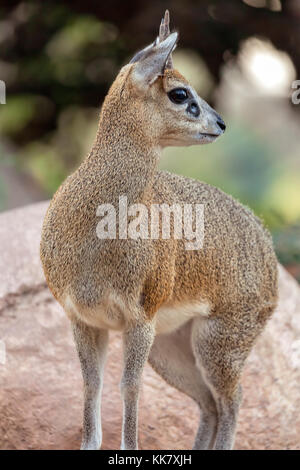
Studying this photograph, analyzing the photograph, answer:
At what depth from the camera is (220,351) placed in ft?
16.6

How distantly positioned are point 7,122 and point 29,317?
787 cm

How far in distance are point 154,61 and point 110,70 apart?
8.65 meters

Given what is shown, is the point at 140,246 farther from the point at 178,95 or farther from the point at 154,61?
the point at 154,61

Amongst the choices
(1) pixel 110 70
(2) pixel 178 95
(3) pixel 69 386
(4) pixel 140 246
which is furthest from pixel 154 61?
(1) pixel 110 70

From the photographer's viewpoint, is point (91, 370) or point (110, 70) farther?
point (110, 70)

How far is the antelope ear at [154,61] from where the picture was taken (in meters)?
4.04

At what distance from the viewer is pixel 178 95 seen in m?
4.22

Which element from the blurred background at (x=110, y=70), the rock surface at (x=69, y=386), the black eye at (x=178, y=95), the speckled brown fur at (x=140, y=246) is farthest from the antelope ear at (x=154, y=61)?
the blurred background at (x=110, y=70)

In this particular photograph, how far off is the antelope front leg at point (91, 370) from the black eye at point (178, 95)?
1.42m

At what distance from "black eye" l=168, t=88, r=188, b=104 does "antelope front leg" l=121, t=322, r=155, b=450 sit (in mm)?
1243

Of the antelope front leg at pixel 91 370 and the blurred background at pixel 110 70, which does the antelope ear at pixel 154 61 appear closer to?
the antelope front leg at pixel 91 370

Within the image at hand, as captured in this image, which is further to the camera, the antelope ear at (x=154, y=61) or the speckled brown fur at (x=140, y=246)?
the speckled brown fur at (x=140, y=246)

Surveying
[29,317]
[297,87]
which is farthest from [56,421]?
[297,87]

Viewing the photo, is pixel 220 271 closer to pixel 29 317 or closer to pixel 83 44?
pixel 29 317
